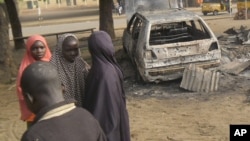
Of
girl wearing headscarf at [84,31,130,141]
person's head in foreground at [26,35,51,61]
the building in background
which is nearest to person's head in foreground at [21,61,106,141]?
girl wearing headscarf at [84,31,130,141]

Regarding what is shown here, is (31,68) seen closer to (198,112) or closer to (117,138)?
(117,138)

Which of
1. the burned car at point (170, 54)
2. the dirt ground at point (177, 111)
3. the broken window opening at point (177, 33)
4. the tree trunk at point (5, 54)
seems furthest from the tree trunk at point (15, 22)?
the burned car at point (170, 54)

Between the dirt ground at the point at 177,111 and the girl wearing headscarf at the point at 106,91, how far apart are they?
2.56 m

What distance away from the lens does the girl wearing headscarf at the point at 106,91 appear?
3072 millimetres

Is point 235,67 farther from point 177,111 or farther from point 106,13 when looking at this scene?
point 106,13

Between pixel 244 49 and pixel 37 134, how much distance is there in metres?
8.60

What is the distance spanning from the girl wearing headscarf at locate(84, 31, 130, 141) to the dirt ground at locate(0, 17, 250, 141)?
2.56 meters

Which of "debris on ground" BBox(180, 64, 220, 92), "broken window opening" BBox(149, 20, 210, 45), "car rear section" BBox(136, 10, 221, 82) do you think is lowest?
"debris on ground" BBox(180, 64, 220, 92)

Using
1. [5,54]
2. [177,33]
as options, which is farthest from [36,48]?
[5,54]

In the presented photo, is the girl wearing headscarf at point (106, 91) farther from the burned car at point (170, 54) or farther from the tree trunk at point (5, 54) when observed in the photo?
the tree trunk at point (5, 54)

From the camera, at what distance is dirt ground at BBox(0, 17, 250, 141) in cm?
580

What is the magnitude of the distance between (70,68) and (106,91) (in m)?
0.51

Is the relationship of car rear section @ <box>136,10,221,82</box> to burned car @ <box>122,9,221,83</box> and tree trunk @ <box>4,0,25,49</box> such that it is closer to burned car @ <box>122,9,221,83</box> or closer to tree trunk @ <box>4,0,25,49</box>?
burned car @ <box>122,9,221,83</box>

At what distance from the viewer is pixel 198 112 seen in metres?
6.67
